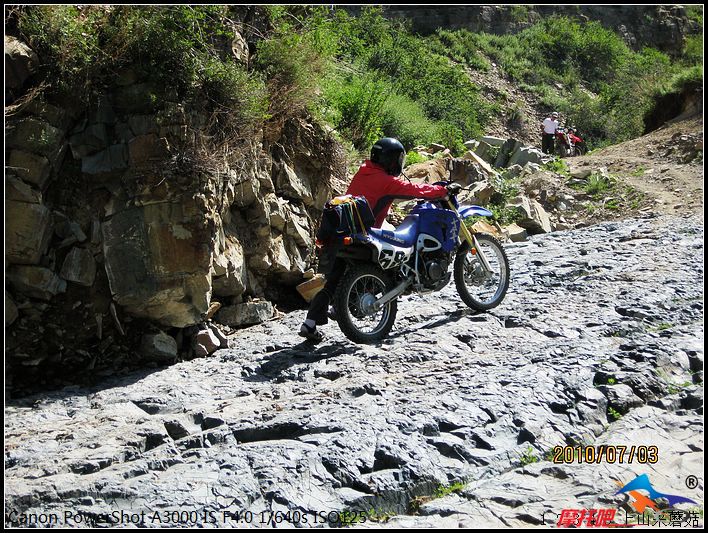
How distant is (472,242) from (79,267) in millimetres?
4104

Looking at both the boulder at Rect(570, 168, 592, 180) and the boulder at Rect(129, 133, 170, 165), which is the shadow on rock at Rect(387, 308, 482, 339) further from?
the boulder at Rect(570, 168, 592, 180)

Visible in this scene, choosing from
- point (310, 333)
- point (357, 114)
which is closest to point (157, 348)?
point (310, 333)

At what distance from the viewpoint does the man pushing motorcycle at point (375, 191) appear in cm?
721

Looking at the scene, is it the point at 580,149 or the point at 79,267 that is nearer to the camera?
the point at 79,267

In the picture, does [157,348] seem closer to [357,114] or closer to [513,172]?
[357,114]

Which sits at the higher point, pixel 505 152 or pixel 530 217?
pixel 505 152

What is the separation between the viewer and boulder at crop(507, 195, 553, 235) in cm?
1362

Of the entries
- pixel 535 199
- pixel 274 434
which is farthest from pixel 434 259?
pixel 535 199

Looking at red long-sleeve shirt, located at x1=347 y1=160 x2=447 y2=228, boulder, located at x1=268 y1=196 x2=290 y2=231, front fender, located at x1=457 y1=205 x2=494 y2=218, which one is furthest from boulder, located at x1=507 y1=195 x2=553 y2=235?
red long-sleeve shirt, located at x1=347 y1=160 x2=447 y2=228

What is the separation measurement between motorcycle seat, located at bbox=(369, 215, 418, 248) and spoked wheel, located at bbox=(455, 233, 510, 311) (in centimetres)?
66

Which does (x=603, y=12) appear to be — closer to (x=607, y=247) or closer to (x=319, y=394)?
(x=607, y=247)

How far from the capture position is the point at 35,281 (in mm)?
7043

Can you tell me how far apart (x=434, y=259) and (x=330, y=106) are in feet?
15.1

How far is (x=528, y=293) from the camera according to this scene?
8758mm
